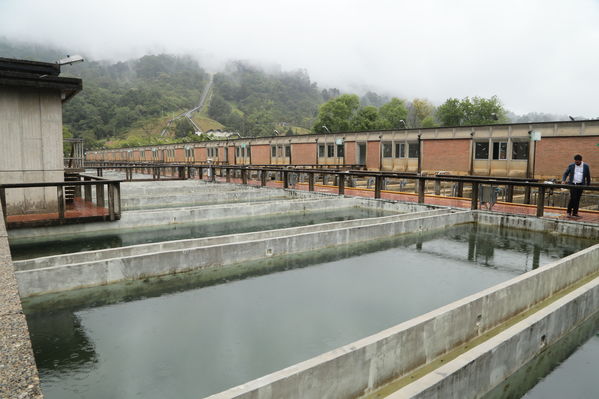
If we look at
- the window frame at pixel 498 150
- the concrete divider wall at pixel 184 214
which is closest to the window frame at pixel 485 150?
the window frame at pixel 498 150

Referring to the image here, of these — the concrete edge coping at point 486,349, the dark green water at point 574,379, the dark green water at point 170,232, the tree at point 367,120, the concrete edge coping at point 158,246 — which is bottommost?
A: the dark green water at point 574,379

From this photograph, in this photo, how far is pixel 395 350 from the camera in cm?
448

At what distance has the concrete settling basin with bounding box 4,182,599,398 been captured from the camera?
4.48 m

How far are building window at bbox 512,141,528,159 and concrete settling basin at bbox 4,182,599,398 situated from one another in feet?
51.8

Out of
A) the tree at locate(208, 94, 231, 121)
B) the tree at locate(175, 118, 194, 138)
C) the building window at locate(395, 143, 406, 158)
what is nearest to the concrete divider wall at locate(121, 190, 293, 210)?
the building window at locate(395, 143, 406, 158)

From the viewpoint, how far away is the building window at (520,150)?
84.5ft

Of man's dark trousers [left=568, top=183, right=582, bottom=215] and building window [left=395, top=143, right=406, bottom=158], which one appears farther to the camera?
building window [left=395, top=143, right=406, bottom=158]

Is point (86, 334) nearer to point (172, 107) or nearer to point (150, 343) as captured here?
point (150, 343)

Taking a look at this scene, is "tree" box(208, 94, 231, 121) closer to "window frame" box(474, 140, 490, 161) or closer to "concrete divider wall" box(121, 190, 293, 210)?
"window frame" box(474, 140, 490, 161)

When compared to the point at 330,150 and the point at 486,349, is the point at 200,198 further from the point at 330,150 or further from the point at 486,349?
the point at 330,150

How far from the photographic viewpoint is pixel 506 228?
13328mm

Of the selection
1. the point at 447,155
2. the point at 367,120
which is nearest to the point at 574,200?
the point at 447,155

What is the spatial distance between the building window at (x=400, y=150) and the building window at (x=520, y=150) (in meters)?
7.91

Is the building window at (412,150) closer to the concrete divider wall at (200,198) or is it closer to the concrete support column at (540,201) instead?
the concrete divider wall at (200,198)
